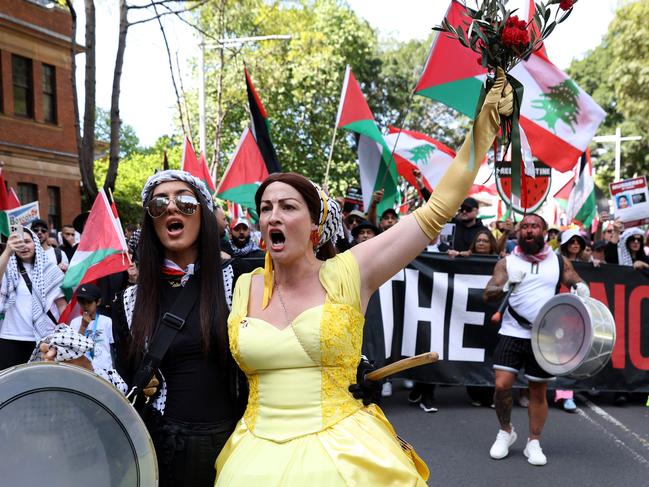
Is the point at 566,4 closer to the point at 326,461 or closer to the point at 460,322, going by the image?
the point at 326,461

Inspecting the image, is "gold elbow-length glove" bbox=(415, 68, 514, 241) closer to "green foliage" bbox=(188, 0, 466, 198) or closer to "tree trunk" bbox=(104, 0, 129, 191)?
"tree trunk" bbox=(104, 0, 129, 191)

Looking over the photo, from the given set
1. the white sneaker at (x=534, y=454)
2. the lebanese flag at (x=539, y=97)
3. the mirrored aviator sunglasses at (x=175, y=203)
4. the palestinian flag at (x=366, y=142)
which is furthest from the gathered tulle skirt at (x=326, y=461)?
the palestinian flag at (x=366, y=142)

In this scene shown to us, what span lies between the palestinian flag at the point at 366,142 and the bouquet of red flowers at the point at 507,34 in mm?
6638

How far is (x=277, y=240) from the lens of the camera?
2.34 metres

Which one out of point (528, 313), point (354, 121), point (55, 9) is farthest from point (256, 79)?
point (528, 313)

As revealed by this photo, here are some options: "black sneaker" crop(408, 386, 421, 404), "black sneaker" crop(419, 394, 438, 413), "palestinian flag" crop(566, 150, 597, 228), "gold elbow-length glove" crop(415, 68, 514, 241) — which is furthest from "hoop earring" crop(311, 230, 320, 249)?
"palestinian flag" crop(566, 150, 597, 228)

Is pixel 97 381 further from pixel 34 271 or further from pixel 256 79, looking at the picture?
pixel 256 79

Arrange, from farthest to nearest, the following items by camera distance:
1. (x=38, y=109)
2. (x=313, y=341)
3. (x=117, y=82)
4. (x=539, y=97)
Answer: (x=38, y=109) < (x=117, y=82) < (x=539, y=97) < (x=313, y=341)

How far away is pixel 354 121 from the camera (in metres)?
9.20

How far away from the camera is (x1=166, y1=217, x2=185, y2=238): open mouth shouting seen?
2.52 meters

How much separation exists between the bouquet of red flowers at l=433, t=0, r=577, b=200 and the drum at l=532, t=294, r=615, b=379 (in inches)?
130

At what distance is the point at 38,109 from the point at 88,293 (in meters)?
19.5

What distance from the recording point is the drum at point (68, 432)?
185 centimetres

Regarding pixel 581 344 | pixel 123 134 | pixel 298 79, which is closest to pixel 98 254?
pixel 581 344
